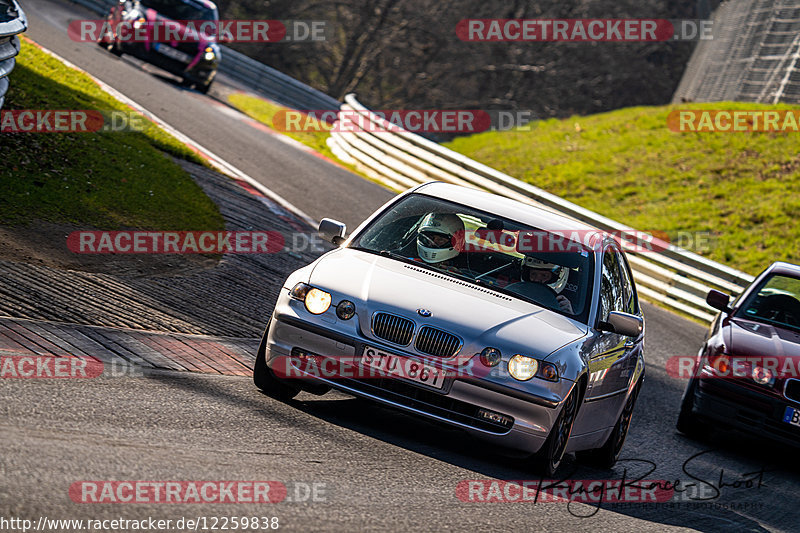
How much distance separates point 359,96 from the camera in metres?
44.6

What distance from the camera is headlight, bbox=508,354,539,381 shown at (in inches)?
256

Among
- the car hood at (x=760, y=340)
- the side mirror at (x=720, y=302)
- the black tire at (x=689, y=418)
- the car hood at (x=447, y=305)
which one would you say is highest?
the car hood at (x=447, y=305)

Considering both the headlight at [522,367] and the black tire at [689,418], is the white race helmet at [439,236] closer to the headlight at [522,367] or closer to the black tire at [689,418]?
the headlight at [522,367]

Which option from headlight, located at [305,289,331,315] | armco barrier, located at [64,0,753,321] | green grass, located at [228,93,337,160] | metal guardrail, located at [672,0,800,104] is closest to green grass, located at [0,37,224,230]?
headlight, located at [305,289,331,315]

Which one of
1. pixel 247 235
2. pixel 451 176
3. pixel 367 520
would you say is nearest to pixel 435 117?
pixel 451 176

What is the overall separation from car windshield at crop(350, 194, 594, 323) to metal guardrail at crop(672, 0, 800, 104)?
19.9 meters

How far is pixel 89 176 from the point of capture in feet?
38.0

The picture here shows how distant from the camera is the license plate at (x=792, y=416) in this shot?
905 centimetres

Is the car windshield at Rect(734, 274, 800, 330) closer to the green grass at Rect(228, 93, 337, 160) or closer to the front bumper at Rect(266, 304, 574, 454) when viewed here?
the front bumper at Rect(266, 304, 574, 454)

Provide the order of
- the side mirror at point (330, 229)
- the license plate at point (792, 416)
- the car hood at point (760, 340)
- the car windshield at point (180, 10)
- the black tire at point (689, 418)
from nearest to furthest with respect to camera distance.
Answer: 1. the side mirror at point (330, 229)
2. the license plate at point (792, 416)
3. the car hood at point (760, 340)
4. the black tire at point (689, 418)
5. the car windshield at point (180, 10)

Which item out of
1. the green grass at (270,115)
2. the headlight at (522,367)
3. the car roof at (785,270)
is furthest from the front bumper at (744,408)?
the green grass at (270,115)

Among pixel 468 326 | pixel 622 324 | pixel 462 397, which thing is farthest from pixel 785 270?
pixel 462 397

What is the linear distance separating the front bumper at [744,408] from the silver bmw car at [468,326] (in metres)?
1.77

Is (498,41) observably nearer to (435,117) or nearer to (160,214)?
(435,117)
